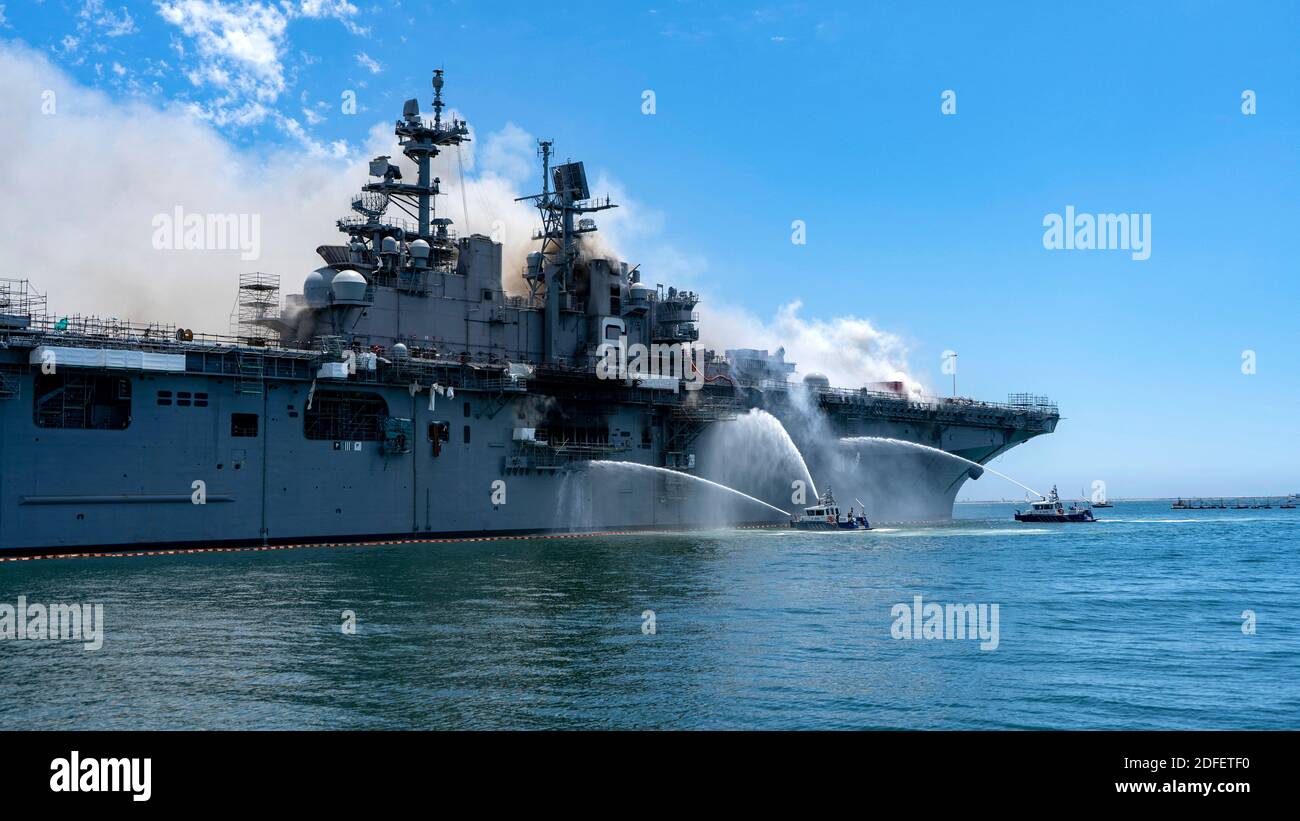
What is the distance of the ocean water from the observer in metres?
16.7

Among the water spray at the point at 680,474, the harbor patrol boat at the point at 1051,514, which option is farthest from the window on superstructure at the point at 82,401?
the harbor patrol boat at the point at 1051,514

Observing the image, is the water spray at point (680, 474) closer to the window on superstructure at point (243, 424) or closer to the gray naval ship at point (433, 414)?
the gray naval ship at point (433, 414)

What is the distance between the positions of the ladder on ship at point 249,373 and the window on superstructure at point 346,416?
2.58 m

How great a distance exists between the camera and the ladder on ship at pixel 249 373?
141 ft

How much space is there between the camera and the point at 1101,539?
61.7 meters

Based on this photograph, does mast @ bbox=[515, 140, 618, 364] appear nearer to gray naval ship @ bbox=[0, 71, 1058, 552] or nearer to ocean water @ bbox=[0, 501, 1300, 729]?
gray naval ship @ bbox=[0, 71, 1058, 552]

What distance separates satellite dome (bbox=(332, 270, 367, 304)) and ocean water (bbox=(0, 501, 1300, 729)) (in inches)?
503

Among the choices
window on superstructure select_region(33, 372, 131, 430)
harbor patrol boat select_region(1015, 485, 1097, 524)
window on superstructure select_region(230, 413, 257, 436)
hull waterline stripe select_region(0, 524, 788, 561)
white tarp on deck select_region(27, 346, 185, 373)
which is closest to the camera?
white tarp on deck select_region(27, 346, 185, 373)

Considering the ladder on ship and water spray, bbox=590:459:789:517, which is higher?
the ladder on ship

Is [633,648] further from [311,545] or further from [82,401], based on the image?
[82,401]

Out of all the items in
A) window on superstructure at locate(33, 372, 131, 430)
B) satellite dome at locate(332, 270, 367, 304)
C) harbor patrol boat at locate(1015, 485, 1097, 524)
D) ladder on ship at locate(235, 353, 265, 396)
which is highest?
satellite dome at locate(332, 270, 367, 304)

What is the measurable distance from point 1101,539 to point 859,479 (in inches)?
564

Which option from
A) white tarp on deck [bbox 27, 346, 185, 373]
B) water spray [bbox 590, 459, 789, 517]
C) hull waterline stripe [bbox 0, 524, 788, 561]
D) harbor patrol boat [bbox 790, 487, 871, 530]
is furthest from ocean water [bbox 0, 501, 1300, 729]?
harbor patrol boat [bbox 790, 487, 871, 530]
